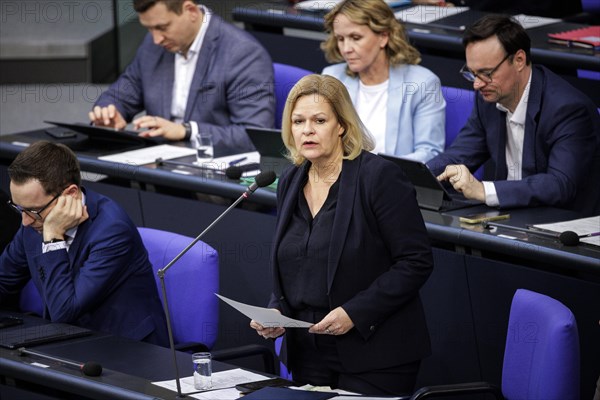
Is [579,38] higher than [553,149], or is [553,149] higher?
[579,38]

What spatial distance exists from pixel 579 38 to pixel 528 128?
1.26 metres

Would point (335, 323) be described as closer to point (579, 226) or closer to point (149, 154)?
point (579, 226)

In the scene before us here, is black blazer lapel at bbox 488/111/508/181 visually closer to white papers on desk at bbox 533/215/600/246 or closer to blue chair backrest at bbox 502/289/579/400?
white papers on desk at bbox 533/215/600/246

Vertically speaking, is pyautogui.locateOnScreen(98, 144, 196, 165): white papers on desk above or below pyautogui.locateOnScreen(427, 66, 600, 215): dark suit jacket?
below

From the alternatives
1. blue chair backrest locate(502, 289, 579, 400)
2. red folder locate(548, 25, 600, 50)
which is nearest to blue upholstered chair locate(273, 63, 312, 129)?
red folder locate(548, 25, 600, 50)

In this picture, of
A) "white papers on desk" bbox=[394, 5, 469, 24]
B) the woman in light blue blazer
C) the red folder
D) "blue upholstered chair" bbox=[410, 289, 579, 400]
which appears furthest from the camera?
"white papers on desk" bbox=[394, 5, 469, 24]

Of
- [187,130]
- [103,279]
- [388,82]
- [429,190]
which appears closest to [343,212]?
[103,279]

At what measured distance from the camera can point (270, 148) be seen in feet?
15.2

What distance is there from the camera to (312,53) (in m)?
6.26

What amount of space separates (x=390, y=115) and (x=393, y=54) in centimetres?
26

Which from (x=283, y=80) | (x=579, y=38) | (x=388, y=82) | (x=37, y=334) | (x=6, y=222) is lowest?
(x=37, y=334)

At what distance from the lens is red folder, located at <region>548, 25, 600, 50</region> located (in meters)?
5.36

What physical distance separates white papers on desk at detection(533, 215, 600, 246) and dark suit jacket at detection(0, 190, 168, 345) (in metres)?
1.27

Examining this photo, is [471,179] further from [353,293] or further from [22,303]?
[22,303]
